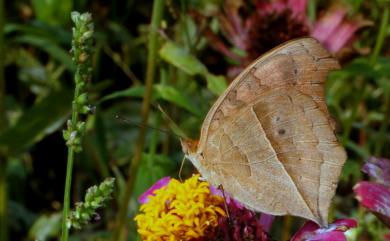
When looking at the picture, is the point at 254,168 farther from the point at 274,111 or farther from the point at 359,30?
the point at 359,30

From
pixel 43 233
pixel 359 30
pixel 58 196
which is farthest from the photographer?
pixel 58 196

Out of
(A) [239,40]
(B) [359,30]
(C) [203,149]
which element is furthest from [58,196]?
(C) [203,149]

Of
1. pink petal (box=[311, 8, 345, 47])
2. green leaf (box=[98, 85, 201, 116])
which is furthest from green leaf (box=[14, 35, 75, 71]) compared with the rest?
pink petal (box=[311, 8, 345, 47])

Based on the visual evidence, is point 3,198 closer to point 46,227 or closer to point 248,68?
point 46,227

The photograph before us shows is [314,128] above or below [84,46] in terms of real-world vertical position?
below

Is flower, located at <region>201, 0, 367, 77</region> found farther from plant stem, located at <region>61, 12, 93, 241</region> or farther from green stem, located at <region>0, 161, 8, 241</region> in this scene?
plant stem, located at <region>61, 12, 93, 241</region>

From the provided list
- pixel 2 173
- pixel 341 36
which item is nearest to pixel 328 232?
pixel 341 36

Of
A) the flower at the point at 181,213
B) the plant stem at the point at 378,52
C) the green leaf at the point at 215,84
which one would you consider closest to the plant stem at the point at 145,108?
the green leaf at the point at 215,84
